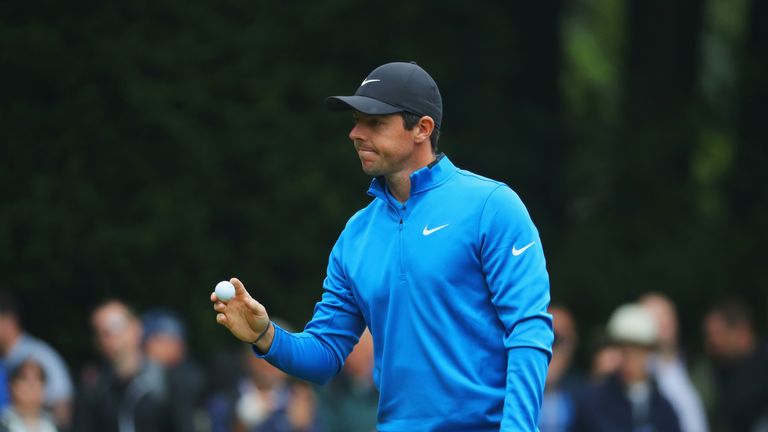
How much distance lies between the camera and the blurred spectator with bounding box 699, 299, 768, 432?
1084cm

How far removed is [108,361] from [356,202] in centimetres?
342

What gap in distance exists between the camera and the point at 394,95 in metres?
4.80

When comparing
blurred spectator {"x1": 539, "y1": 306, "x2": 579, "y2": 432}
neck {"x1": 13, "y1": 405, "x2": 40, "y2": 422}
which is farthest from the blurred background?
blurred spectator {"x1": 539, "y1": 306, "x2": 579, "y2": 432}

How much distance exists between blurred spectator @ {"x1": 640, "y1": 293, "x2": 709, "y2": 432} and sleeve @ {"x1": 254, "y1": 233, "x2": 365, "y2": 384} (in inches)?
205

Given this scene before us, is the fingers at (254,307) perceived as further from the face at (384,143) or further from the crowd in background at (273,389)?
the crowd in background at (273,389)

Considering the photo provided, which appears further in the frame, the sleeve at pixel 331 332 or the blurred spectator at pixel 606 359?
the blurred spectator at pixel 606 359

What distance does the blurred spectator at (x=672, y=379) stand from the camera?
1027cm

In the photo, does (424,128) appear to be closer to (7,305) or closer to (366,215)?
(366,215)

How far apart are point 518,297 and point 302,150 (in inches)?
334

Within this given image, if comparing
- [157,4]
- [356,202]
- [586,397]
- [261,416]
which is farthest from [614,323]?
[157,4]

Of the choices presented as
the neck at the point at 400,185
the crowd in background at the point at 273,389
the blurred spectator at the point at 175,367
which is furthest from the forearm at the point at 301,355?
the blurred spectator at the point at 175,367

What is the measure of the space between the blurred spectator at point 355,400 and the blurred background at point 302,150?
1743mm

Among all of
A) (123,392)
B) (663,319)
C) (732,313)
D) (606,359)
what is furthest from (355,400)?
(732,313)

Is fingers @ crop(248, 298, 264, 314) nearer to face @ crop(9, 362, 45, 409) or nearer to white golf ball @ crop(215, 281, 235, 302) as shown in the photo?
white golf ball @ crop(215, 281, 235, 302)
